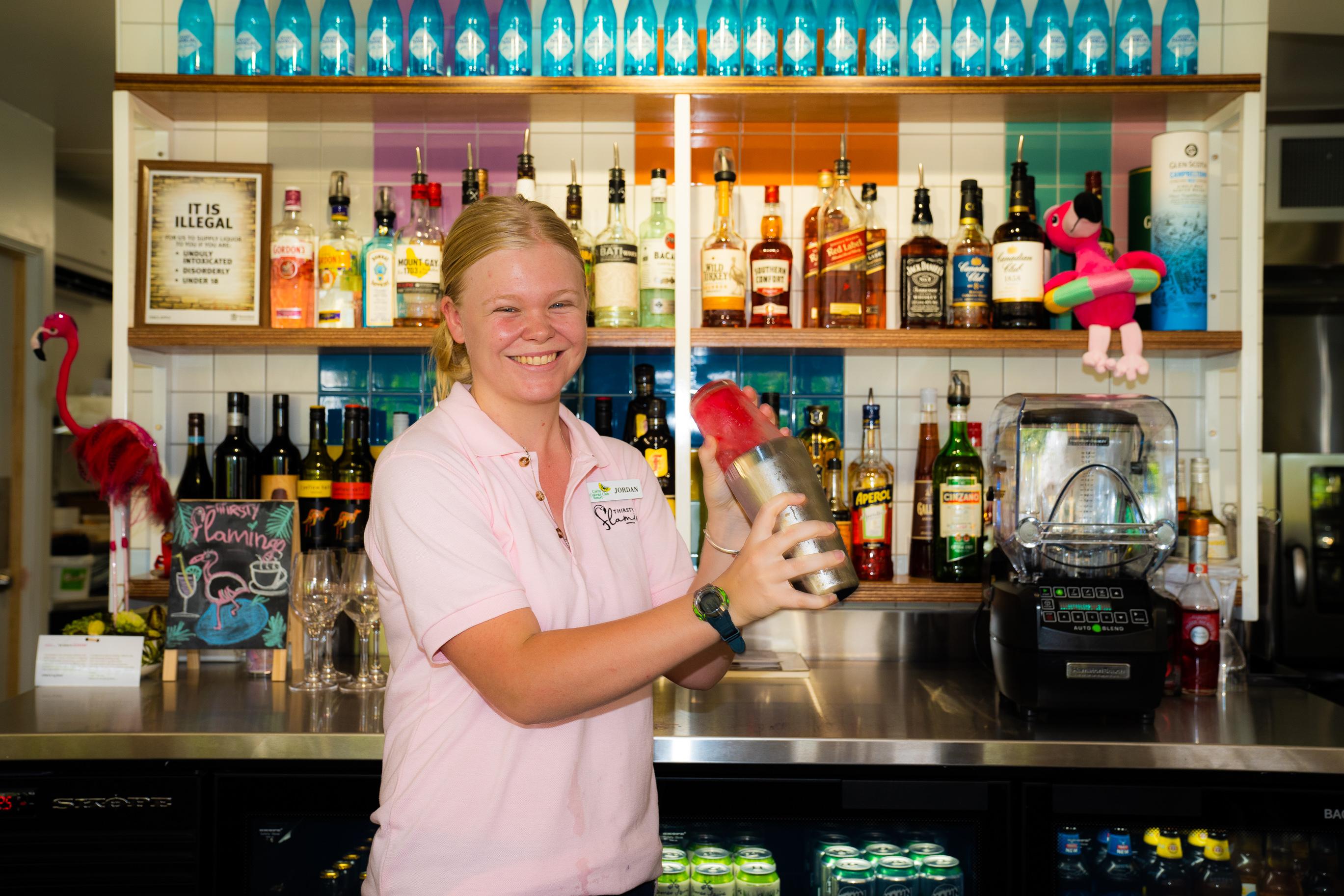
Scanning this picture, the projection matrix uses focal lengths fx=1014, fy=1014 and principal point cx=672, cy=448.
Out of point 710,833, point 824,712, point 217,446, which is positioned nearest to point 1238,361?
point 824,712

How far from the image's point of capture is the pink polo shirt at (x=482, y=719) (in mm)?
982

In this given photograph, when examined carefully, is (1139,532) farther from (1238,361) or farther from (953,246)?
(953,246)

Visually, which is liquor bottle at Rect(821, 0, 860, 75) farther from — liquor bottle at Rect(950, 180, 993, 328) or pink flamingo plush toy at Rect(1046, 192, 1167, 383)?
pink flamingo plush toy at Rect(1046, 192, 1167, 383)

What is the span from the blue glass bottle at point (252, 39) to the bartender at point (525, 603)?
113 centimetres

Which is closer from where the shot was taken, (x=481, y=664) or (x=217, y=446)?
(x=481, y=664)

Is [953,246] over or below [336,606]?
over

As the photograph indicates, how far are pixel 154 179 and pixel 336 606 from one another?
0.96m

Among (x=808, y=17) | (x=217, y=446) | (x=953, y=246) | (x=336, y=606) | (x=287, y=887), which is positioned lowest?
(x=287, y=887)

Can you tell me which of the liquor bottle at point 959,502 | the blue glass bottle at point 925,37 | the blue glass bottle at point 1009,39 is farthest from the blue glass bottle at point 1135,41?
the liquor bottle at point 959,502

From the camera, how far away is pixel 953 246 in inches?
82.9

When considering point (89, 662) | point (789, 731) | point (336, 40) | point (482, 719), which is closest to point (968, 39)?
point (336, 40)

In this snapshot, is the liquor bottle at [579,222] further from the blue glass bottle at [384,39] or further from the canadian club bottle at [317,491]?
the canadian club bottle at [317,491]

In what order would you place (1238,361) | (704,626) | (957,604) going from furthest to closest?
(957,604) → (1238,361) → (704,626)

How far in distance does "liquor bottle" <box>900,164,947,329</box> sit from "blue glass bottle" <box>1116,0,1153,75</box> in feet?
1.43
